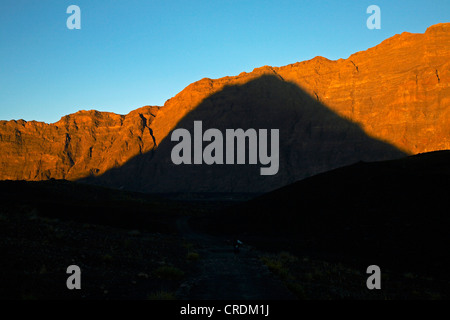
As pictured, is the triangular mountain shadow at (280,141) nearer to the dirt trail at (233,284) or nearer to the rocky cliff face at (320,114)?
the rocky cliff face at (320,114)

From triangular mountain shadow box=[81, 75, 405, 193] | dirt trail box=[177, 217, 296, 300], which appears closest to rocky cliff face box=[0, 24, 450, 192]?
triangular mountain shadow box=[81, 75, 405, 193]

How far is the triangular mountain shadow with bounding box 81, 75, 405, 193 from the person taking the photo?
147000 millimetres

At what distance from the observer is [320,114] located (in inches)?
6412

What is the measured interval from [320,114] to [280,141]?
22535 mm

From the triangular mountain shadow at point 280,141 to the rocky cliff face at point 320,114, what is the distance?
0.47 m

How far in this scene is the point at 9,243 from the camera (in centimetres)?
1516

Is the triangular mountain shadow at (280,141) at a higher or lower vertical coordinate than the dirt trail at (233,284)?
higher

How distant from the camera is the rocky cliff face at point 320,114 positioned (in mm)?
138375

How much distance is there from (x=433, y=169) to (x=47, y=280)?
1768 inches

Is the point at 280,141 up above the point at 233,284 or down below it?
above

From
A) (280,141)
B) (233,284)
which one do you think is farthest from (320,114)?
(233,284)

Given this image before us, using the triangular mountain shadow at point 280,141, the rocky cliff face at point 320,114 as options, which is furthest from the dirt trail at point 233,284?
the rocky cliff face at point 320,114

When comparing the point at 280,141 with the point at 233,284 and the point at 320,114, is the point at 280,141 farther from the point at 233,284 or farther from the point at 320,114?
the point at 233,284

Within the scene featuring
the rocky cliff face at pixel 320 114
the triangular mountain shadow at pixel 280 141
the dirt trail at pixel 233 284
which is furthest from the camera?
the triangular mountain shadow at pixel 280 141
